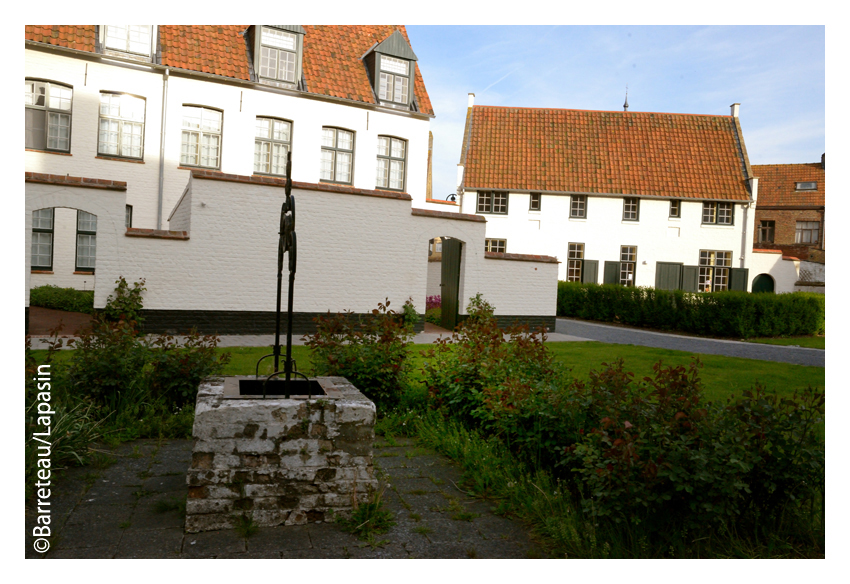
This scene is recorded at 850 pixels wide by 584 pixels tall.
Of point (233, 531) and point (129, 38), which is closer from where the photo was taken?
point (233, 531)

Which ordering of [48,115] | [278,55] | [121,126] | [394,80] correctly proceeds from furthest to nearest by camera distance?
[394,80] < [278,55] < [121,126] < [48,115]

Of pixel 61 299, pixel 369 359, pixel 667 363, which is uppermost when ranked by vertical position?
pixel 61 299

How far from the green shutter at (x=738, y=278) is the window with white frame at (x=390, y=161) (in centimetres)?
1391

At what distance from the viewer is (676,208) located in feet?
82.6

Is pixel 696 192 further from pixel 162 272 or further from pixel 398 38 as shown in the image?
pixel 162 272

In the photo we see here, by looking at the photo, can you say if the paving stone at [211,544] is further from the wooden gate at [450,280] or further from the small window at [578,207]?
the small window at [578,207]

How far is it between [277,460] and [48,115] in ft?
45.7

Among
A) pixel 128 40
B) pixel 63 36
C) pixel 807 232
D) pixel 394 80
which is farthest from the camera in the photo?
pixel 807 232

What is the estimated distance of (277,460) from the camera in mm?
3178

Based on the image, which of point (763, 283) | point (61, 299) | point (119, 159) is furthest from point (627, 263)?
point (61, 299)

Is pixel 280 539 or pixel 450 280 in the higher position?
pixel 450 280

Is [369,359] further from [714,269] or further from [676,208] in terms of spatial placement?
[714,269]

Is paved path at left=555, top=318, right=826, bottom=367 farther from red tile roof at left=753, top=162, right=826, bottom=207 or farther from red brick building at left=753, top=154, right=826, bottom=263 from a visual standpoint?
red brick building at left=753, top=154, right=826, bottom=263

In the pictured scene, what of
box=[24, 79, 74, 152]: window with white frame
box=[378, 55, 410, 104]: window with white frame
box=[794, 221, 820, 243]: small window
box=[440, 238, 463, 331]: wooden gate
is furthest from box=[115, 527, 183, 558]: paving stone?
box=[794, 221, 820, 243]: small window
